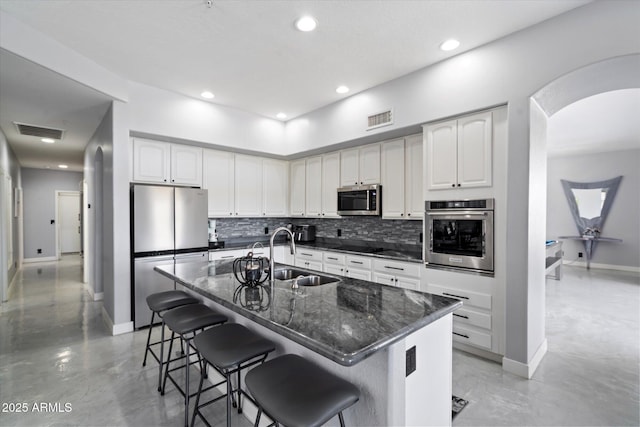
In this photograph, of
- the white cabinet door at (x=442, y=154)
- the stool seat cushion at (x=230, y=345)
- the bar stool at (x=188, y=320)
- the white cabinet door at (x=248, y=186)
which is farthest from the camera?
the white cabinet door at (x=248, y=186)

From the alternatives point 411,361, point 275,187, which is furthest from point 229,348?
point 275,187

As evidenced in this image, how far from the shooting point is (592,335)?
3.33 m

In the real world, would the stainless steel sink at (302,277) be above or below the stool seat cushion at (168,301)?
above

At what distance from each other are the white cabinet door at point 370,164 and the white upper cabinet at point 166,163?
237 cm

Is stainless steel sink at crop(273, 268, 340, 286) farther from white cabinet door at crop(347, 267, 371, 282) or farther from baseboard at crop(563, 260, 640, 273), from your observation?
baseboard at crop(563, 260, 640, 273)

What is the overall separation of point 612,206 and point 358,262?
7.32 meters

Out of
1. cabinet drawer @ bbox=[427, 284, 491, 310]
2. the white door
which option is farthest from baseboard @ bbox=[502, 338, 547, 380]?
the white door

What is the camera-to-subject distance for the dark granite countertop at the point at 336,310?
3.62ft

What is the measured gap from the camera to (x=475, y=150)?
9.23 ft

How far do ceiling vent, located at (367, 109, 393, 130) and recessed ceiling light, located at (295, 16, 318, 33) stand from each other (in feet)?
4.58

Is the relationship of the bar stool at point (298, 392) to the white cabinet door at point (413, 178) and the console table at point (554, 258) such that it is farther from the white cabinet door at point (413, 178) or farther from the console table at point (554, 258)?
the console table at point (554, 258)

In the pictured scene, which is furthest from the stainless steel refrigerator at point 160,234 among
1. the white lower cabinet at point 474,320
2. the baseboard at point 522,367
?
the baseboard at point 522,367

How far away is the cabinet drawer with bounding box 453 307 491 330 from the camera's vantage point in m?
2.71

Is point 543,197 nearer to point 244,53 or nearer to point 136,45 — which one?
point 244,53
